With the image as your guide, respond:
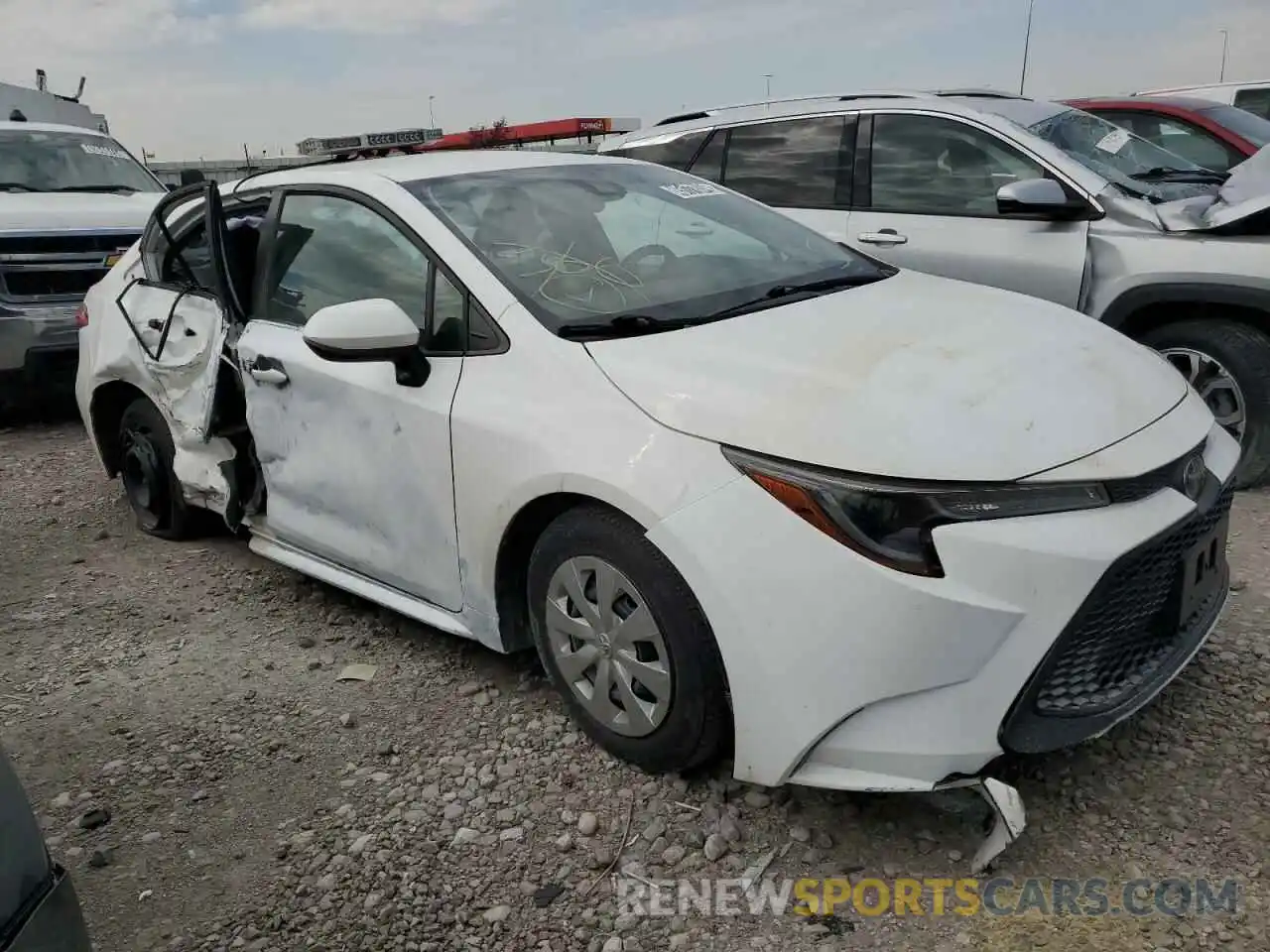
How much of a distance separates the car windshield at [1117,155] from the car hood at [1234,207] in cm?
18

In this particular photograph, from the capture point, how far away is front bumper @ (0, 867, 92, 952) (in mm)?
1431

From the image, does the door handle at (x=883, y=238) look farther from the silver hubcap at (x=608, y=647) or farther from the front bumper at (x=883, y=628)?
the silver hubcap at (x=608, y=647)

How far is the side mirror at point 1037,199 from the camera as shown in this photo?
14.6 ft

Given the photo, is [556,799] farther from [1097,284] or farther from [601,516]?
[1097,284]

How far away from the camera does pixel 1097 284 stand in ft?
14.9

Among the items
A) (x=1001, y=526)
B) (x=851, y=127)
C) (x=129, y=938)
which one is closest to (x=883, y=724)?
(x=1001, y=526)

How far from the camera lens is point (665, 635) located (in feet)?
7.98

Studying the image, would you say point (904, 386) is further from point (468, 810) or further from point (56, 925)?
point (56, 925)

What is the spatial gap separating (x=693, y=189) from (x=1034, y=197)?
5.38 feet

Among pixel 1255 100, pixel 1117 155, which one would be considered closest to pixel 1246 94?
pixel 1255 100

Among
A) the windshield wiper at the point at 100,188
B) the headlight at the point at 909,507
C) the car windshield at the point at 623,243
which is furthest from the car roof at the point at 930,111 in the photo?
the windshield wiper at the point at 100,188

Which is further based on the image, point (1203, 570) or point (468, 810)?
point (468, 810)

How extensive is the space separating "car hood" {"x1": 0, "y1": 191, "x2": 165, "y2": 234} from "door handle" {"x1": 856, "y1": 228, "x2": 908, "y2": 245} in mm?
4681

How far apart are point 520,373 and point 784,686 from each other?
107cm
